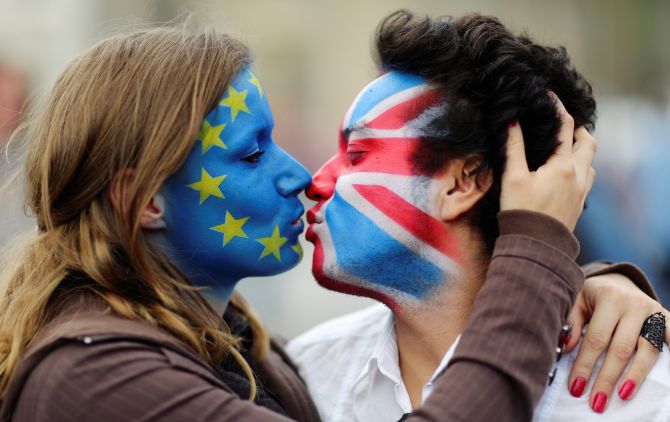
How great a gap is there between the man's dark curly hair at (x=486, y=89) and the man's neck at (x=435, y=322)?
165 mm

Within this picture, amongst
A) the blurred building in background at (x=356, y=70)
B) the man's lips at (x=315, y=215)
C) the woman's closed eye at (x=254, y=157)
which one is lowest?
the blurred building in background at (x=356, y=70)

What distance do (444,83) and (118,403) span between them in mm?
1430

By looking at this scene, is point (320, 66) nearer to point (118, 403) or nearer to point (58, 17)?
point (58, 17)

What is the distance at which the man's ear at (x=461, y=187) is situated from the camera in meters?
2.89

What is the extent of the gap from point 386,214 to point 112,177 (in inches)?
33.4

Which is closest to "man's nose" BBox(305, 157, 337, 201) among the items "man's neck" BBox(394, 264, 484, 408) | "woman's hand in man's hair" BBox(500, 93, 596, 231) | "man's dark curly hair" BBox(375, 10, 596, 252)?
"man's dark curly hair" BBox(375, 10, 596, 252)

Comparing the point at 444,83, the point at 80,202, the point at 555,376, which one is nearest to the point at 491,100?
the point at 444,83

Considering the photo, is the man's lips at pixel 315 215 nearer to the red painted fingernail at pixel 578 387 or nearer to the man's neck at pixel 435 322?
the man's neck at pixel 435 322

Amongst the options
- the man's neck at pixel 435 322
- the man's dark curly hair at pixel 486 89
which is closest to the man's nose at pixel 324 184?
the man's dark curly hair at pixel 486 89

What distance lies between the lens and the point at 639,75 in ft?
44.7

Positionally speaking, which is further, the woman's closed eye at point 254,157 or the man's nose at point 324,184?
the man's nose at point 324,184

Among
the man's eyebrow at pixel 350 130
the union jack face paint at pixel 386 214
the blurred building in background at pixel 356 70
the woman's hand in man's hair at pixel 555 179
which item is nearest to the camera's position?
the woman's hand in man's hair at pixel 555 179

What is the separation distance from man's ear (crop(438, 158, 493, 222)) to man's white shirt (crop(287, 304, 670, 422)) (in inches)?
17.1

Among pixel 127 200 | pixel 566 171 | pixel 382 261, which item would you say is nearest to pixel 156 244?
pixel 127 200
